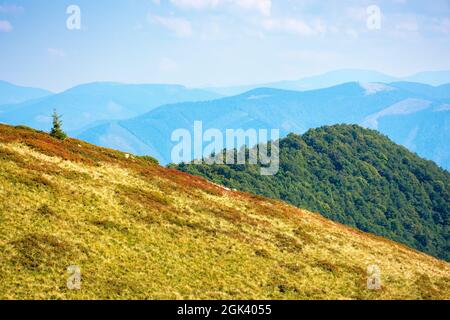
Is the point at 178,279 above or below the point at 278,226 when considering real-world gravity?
below

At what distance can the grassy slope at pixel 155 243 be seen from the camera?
24641 mm

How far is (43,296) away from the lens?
70.7ft

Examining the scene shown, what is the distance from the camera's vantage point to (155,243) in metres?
30.2

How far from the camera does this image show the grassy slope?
24641 mm

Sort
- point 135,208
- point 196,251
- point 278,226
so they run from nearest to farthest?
point 196,251, point 135,208, point 278,226
